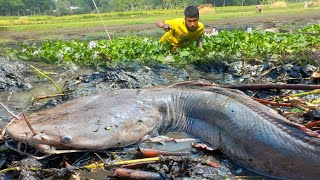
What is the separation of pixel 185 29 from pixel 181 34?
0.14 meters

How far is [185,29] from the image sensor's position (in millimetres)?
9906

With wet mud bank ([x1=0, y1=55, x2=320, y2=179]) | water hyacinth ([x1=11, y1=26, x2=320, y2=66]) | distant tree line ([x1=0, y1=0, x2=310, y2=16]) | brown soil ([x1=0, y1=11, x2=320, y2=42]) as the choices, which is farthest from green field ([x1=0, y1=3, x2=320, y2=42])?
distant tree line ([x1=0, y1=0, x2=310, y2=16])

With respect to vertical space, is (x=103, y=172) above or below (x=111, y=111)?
below

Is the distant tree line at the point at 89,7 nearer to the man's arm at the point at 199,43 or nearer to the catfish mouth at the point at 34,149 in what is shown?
the man's arm at the point at 199,43

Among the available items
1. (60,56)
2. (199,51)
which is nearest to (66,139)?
(199,51)

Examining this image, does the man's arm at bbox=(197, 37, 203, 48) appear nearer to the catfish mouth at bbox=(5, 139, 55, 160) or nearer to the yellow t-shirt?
the yellow t-shirt

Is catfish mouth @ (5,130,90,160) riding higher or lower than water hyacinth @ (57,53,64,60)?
higher

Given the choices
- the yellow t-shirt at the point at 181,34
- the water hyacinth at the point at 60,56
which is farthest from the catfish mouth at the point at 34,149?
the yellow t-shirt at the point at 181,34

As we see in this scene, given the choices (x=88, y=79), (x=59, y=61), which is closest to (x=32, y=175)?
(x=88, y=79)

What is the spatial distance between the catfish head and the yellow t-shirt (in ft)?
19.0

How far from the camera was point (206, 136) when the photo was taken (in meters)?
3.86

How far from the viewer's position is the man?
31.8 ft

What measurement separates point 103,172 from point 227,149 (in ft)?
3.38

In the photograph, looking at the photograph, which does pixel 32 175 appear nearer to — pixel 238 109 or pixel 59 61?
pixel 238 109
